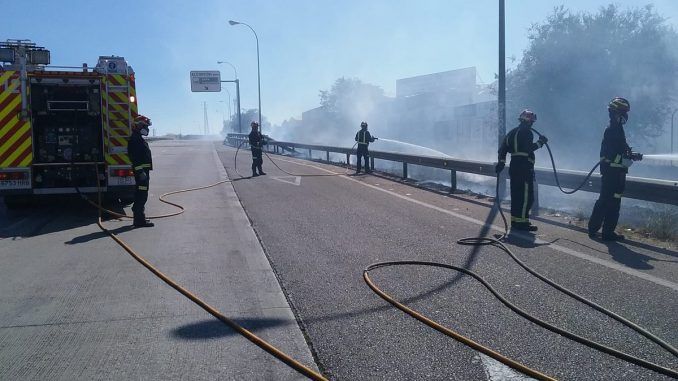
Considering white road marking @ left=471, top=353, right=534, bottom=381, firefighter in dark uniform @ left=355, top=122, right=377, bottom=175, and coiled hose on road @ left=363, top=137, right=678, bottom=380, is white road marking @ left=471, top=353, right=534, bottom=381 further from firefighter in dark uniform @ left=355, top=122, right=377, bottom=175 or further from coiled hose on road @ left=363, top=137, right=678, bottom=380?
firefighter in dark uniform @ left=355, top=122, right=377, bottom=175

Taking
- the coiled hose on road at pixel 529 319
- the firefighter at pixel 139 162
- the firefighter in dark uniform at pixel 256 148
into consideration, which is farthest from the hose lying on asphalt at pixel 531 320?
the firefighter in dark uniform at pixel 256 148

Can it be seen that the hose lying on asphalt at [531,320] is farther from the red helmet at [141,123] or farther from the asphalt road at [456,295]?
the red helmet at [141,123]

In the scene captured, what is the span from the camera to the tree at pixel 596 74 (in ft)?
100

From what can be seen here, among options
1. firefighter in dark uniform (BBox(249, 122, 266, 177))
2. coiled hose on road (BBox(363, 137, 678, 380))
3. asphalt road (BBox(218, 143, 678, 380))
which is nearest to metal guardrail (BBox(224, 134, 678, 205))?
asphalt road (BBox(218, 143, 678, 380))

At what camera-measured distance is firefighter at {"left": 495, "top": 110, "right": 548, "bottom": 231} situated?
8727 millimetres

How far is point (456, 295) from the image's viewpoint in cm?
543

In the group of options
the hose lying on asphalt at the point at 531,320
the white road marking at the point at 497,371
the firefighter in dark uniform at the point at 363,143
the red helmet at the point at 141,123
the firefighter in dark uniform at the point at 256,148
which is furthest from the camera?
the firefighter in dark uniform at the point at 363,143

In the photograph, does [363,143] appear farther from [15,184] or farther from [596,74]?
Result: [596,74]

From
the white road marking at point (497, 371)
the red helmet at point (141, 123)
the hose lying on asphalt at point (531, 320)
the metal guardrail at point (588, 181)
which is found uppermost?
the red helmet at point (141, 123)

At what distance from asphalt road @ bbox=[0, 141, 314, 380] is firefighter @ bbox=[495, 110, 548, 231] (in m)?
3.87

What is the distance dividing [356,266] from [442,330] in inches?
85.4

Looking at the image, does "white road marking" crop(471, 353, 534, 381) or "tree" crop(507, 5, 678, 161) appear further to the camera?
"tree" crop(507, 5, 678, 161)

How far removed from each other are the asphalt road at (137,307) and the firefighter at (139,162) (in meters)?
0.36

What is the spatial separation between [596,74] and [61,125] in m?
28.0
